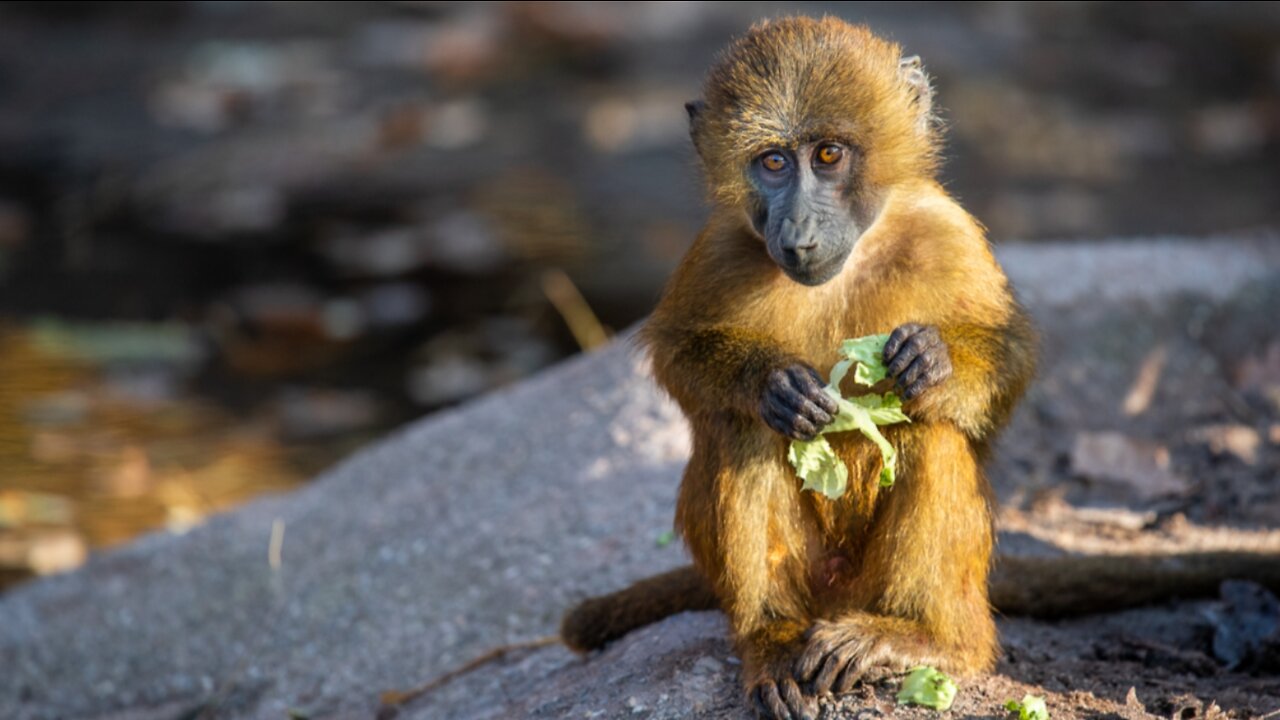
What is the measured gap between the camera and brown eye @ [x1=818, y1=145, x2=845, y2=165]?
442 centimetres

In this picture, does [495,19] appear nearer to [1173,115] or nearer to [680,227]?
[680,227]

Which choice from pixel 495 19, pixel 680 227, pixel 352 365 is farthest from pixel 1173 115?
pixel 352 365

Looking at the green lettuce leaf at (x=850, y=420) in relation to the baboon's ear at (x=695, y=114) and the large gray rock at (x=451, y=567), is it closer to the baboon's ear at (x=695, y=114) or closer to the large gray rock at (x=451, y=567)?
the large gray rock at (x=451, y=567)

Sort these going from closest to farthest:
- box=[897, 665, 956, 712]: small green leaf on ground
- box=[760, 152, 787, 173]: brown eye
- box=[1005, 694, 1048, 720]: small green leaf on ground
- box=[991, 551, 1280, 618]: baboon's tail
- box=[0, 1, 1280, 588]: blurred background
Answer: box=[1005, 694, 1048, 720]: small green leaf on ground → box=[897, 665, 956, 712]: small green leaf on ground → box=[760, 152, 787, 173]: brown eye → box=[991, 551, 1280, 618]: baboon's tail → box=[0, 1, 1280, 588]: blurred background

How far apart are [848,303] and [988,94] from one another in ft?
35.8

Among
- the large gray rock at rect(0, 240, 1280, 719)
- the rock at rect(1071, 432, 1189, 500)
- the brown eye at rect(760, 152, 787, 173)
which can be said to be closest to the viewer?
the brown eye at rect(760, 152, 787, 173)

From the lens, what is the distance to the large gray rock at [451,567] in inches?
217

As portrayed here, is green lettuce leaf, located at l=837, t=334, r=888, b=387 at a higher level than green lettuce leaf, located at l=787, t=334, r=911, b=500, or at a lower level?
higher

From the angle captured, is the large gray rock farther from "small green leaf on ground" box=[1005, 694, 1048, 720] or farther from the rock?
"small green leaf on ground" box=[1005, 694, 1048, 720]

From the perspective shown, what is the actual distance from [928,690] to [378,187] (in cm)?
1025

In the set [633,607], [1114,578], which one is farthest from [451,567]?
[1114,578]

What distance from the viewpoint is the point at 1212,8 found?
16953 millimetres

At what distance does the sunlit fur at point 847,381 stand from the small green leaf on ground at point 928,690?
0.08 metres

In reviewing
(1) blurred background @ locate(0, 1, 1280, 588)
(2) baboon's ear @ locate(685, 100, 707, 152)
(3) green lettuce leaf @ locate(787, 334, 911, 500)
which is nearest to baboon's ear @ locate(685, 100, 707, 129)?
(2) baboon's ear @ locate(685, 100, 707, 152)
